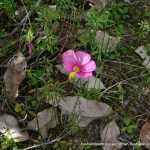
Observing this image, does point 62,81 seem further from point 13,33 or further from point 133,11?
point 133,11

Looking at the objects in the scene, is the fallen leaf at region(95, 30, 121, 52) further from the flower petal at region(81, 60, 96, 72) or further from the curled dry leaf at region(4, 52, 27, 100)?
the curled dry leaf at region(4, 52, 27, 100)

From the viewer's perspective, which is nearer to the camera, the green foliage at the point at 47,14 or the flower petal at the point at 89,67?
the flower petal at the point at 89,67

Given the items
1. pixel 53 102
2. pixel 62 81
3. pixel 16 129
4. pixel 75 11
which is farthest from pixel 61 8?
pixel 16 129

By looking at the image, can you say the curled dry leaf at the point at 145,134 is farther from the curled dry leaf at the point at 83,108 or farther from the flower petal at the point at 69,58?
the flower petal at the point at 69,58

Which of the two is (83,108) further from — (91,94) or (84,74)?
(84,74)

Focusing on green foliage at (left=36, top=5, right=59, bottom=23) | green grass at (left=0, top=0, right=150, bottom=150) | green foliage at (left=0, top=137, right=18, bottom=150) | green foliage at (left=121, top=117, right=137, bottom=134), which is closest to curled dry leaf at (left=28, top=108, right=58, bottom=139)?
green grass at (left=0, top=0, right=150, bottom=150)

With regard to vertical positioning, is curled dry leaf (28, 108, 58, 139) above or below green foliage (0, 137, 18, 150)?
above

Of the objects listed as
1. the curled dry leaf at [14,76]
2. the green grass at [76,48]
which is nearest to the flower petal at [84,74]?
the green grass at [76,48]
